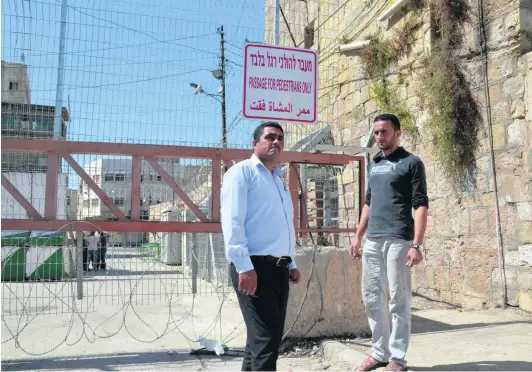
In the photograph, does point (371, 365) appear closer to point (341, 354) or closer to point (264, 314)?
point (341, 354)

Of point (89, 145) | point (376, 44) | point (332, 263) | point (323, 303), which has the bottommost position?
point (323, 303)

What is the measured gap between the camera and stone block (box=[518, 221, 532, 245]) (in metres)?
6.15

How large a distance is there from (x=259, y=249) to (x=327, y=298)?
2.63m

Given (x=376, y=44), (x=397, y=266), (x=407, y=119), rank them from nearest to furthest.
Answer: (x=397, y=266) < (x=407, y=119) < (x=376, y=44)

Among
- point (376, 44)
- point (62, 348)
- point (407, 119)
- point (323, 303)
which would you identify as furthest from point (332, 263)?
point (376, 44)

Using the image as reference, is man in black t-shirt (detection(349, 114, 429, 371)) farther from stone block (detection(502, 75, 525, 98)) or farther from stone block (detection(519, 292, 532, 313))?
stone block (detection(502, 75, 525, 98))

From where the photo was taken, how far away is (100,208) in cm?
515

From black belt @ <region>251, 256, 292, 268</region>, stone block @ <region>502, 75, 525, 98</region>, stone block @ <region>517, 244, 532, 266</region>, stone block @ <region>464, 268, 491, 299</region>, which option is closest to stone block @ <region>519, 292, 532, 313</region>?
stone block @ <region>517, 244, 532, 266</region>

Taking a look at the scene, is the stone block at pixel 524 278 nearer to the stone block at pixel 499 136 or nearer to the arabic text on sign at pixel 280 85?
the stone block at pixel 499 136

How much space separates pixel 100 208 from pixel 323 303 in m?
2.52

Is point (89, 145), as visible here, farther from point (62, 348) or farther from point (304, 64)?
point (304, 64)

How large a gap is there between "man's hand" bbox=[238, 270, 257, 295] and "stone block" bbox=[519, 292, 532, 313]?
462cm

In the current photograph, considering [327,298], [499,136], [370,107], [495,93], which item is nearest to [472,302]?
[499,136]

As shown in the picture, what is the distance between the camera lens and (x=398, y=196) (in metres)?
3.78
